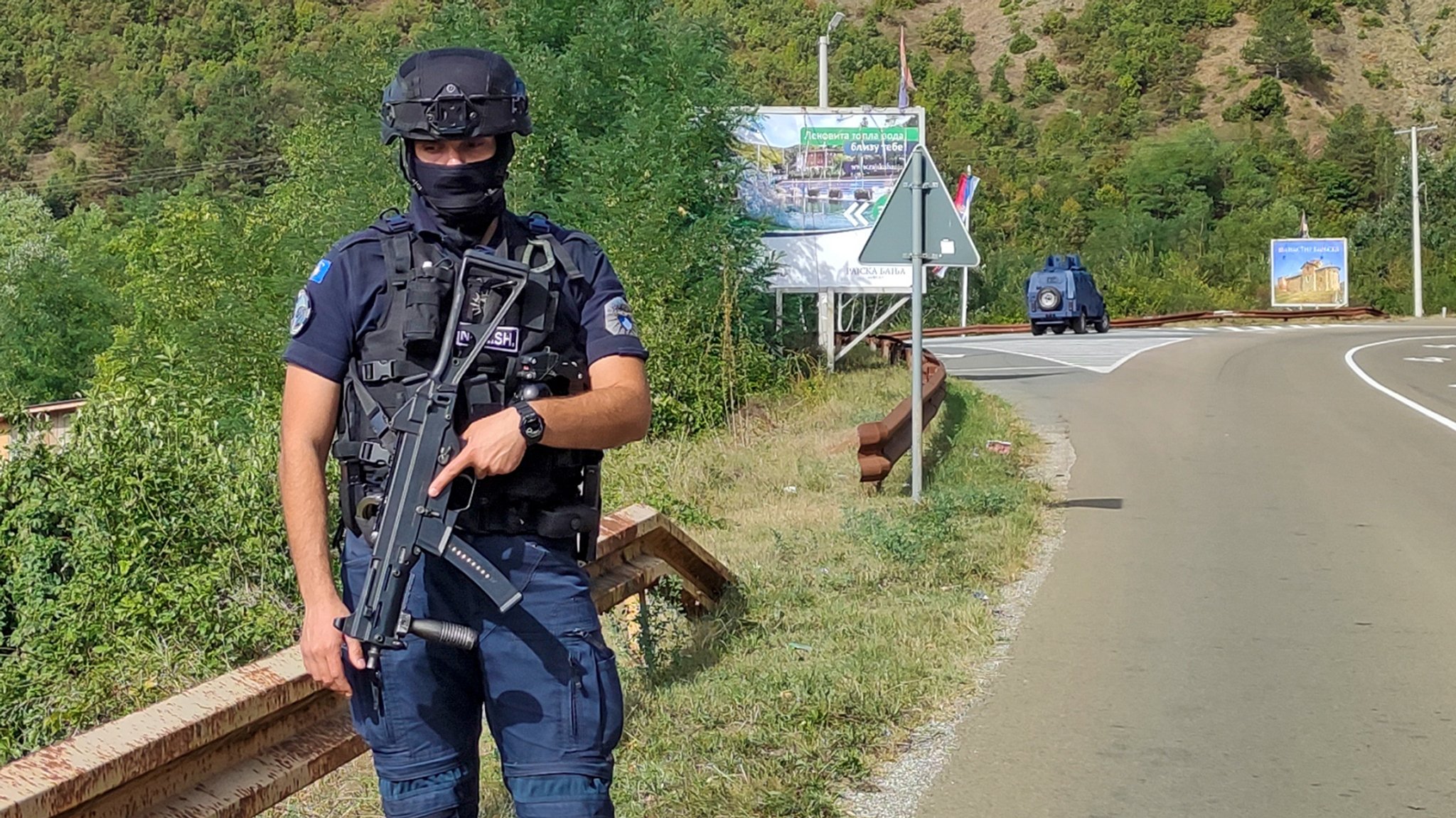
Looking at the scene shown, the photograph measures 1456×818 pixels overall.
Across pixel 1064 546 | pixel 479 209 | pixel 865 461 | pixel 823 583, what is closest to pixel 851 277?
pixel 865 461

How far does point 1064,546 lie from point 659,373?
8.01 metres

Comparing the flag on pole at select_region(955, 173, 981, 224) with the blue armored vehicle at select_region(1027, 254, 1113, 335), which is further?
the flag on pole at select_region(955, 173, 981, 224)

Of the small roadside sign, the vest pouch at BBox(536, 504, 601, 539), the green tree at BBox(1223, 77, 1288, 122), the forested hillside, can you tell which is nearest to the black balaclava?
the vest pouch at BBox(536, 504, 601, 539)

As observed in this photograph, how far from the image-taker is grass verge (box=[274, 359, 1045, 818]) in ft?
17.1

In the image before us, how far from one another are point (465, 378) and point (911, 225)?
28.0 feet

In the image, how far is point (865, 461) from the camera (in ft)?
37.3

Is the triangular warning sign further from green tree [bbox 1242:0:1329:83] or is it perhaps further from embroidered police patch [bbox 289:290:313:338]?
green tree [bbox 1242:0:1329:83]

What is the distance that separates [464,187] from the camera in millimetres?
3211

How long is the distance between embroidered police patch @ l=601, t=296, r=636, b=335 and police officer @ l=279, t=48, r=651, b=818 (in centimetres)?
10

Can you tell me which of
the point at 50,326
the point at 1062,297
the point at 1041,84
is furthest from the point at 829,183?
the point at 1041,84

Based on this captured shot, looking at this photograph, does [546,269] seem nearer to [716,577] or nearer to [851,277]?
[716,577]

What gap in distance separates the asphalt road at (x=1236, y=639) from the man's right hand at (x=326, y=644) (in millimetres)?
2425

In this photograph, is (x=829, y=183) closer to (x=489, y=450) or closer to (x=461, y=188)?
(x=461, y=188)

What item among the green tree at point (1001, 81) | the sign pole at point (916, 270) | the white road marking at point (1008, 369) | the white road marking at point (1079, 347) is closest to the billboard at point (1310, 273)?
the white road marking at point (1079, 347)
